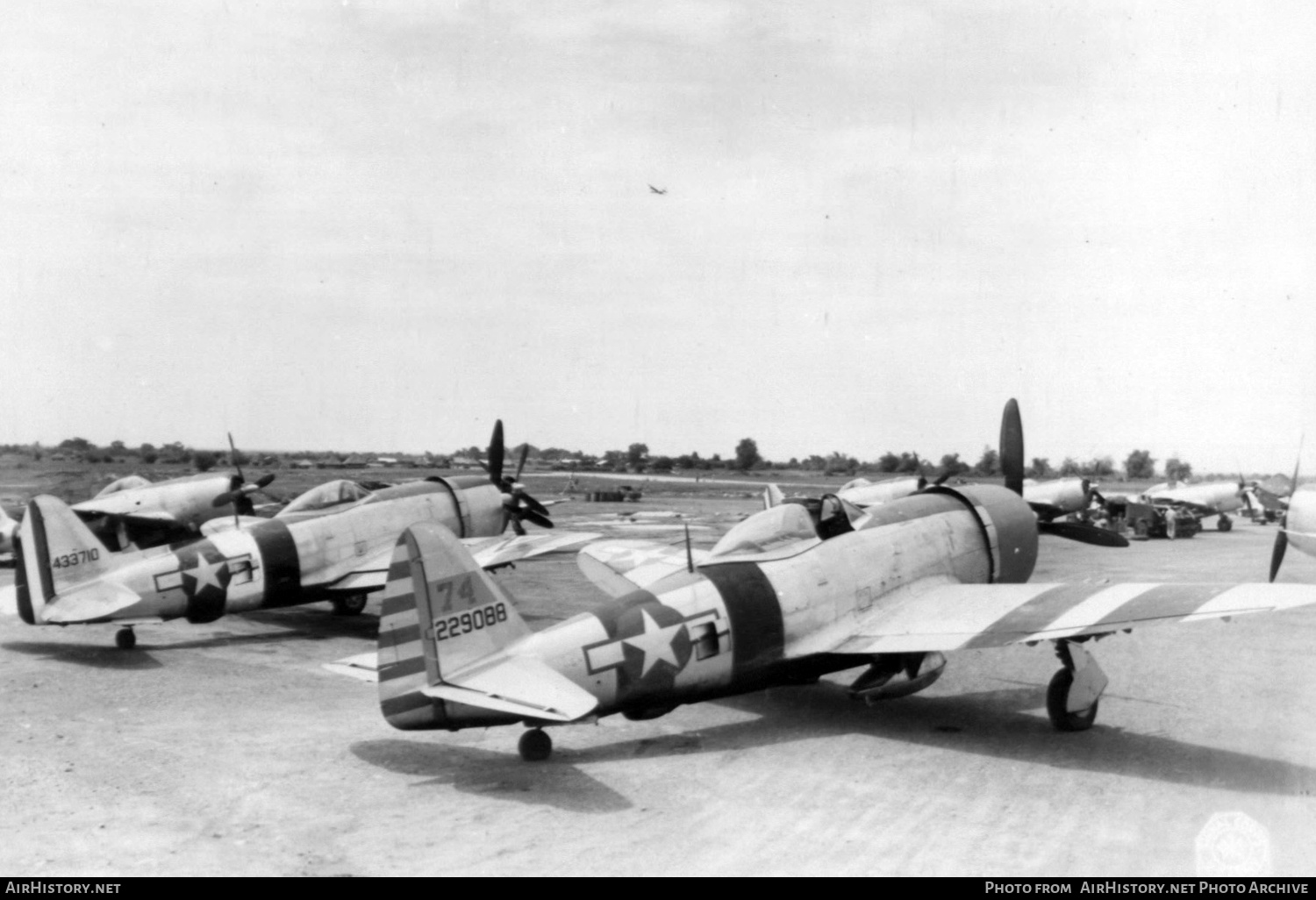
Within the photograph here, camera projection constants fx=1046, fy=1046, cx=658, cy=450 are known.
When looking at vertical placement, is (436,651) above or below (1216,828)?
above

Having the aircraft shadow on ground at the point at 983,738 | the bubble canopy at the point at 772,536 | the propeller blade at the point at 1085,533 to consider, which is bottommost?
the aircraft shadow on ground at the point at 983,738

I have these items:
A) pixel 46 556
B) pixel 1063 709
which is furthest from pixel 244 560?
pixel 1063 709

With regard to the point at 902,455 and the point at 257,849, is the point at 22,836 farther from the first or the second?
the point at 902,455

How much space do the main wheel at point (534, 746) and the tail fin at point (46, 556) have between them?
7.61 meters

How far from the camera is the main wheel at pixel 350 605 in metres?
16.1

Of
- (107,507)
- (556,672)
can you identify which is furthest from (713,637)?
(107,507)

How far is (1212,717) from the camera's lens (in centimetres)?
927

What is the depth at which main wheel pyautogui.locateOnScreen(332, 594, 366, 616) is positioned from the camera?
52.7 ft

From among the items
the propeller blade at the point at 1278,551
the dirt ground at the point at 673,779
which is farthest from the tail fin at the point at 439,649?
the propeller blade at the point at 1278,551

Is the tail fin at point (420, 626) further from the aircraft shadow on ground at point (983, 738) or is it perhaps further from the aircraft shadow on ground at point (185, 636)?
the aircraft shadow on ground at point (185, 636)

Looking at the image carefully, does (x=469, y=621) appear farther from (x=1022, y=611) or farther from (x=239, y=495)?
(x=239, y=495)

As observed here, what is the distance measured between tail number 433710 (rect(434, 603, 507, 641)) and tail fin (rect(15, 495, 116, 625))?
23.8 feet

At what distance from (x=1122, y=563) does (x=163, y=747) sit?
21.2 metres

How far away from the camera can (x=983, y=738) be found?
28.7 ft
